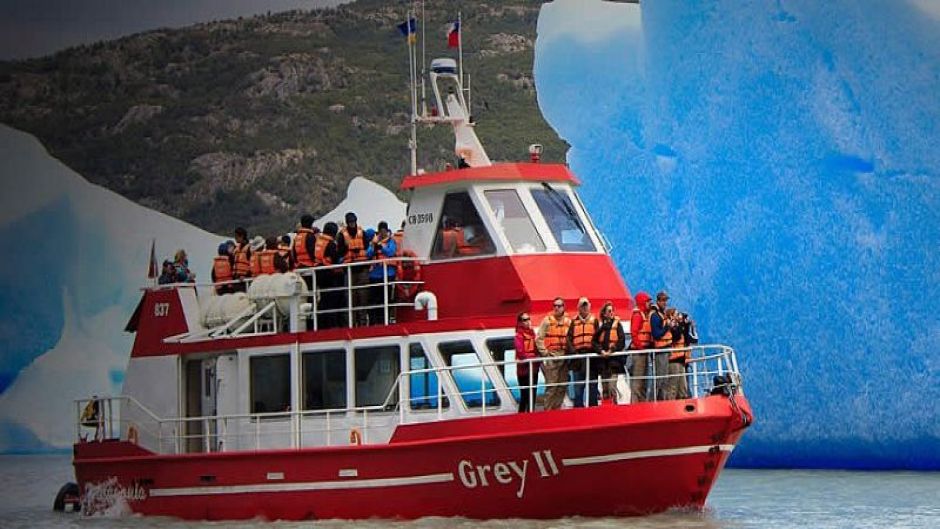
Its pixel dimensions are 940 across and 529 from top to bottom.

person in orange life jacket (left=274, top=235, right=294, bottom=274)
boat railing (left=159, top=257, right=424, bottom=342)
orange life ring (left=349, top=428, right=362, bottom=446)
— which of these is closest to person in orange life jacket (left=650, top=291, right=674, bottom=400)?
boat railing (left=159, top=257, right=424, bottom=342)

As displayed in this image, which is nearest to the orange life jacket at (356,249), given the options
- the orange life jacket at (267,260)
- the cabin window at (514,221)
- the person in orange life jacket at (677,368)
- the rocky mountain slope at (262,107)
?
the orange life jacket at (267,260)

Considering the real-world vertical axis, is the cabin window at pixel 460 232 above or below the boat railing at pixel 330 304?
above

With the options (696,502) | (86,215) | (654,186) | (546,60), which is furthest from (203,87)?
(696,502)

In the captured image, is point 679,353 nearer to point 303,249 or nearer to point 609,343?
point 609,343

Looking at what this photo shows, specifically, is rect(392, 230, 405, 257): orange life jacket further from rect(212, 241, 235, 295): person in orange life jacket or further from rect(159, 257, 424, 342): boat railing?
rect(212, 241, 235, 295): person in orange life jacket

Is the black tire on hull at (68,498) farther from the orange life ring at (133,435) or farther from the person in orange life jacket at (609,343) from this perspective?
the person in orange life jacket at (609,343)

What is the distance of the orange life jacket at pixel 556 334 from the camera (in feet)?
57.9

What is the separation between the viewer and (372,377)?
1908 cm

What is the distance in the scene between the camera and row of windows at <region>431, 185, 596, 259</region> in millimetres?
18953

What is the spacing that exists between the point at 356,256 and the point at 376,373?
1.26 metres

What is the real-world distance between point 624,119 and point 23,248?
49.1ft

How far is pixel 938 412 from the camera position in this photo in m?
23.8

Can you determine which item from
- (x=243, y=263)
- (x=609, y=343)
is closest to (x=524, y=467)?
(x=609, y=343)

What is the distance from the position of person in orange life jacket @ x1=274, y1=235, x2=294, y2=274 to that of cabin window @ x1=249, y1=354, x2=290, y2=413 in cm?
95
